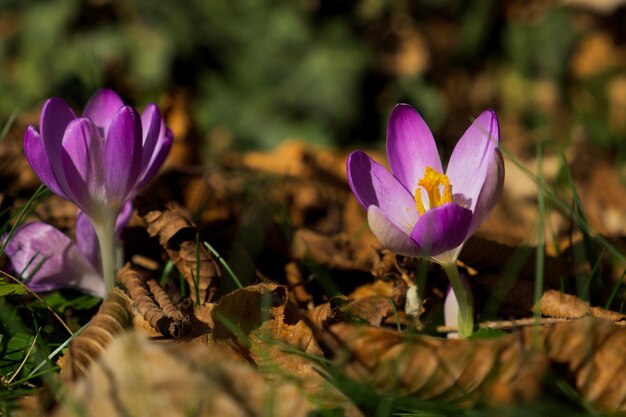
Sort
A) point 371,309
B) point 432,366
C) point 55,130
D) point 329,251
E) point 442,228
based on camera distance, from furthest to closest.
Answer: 1. point 329,251
2. point 371,309
3. point 55,130
4. point 442,228
5. point 432,366

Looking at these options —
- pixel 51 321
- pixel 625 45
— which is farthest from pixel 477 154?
pixel 625 45

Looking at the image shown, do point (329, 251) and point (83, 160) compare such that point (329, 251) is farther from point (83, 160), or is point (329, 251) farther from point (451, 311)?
point (83, 160)

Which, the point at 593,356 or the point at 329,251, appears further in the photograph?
the point at 329,251

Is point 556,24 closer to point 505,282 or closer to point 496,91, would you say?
point 496,91

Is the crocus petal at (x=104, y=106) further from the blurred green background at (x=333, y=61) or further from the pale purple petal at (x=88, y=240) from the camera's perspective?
the blurred green background at (x=333, y=61)

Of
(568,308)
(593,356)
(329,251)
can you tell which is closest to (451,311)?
(568,308)

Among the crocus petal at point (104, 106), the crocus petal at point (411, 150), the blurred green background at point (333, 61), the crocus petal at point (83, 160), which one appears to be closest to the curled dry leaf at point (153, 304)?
the crocus petal at point (83, 160)

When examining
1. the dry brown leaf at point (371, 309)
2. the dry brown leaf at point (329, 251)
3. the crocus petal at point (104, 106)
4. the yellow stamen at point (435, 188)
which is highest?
the crocus petal at point (104, 106)

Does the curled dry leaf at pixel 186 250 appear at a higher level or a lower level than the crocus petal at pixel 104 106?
lower
